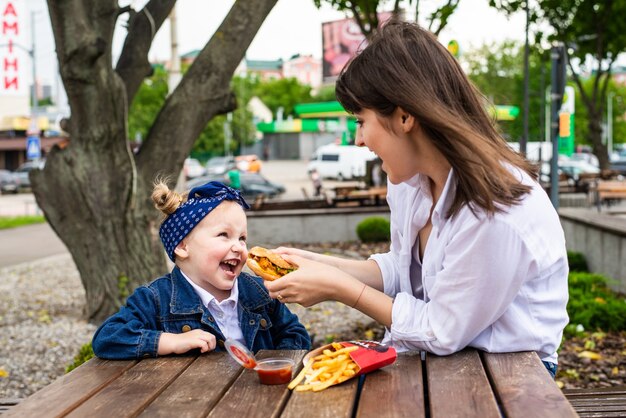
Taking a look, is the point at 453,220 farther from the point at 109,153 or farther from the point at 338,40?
the point at 338,40

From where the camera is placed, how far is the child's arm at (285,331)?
3.20 metres

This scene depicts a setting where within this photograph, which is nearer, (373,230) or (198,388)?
(198,388)

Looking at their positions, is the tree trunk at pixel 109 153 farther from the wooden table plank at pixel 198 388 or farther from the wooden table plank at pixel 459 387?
the wooden table plank at pixel 459 387

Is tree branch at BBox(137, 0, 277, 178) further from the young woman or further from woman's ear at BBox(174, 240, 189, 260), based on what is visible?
the young woman

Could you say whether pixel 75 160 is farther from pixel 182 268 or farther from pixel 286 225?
pixel 286 225

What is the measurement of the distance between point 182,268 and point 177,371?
0.60m

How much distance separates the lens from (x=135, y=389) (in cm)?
236

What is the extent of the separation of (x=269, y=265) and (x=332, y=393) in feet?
1.92

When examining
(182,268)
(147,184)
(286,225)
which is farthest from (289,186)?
(182,268)

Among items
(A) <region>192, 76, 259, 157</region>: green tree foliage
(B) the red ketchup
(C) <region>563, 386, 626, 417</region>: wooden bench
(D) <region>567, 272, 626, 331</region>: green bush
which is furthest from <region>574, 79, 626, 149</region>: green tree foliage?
(B) the red ketchup

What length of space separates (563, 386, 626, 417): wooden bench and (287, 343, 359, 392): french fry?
1126 millimetres

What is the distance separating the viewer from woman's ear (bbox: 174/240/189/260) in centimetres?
306

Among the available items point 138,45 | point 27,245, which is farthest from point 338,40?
point 138,45

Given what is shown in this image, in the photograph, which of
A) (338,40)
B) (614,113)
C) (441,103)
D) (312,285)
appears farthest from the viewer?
(614,113)
